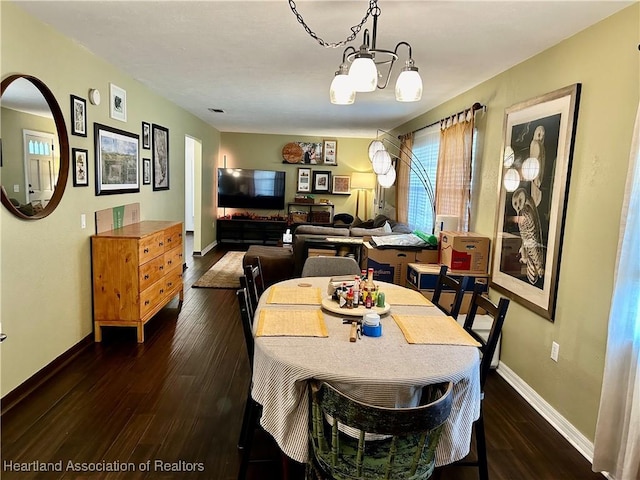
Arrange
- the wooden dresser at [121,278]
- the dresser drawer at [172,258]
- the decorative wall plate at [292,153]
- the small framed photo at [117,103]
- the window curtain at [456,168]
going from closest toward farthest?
the wooden dresser at [121,278] < the small framed photo at [117,103] < the window curtain at [456,168] < the dresser drawer at [172,258] < the decorative wall plate at [292,153]

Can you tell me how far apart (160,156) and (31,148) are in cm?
245

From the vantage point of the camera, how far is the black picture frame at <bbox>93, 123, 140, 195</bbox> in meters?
3.54

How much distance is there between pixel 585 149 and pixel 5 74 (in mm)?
3352

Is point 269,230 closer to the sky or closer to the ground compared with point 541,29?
closer to the ground

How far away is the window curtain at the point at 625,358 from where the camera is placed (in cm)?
191

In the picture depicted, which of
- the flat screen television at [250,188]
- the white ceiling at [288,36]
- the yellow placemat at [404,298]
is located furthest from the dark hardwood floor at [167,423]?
the flat screen television at [250,188]

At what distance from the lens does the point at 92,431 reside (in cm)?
234

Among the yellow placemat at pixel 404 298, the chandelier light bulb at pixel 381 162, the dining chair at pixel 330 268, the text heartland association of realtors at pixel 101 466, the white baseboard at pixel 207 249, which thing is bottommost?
the text heartland association of realtors at pixel 101 466

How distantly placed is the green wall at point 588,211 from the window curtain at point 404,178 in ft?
10.8

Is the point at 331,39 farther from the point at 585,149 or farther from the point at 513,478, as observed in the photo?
the point at 513,478

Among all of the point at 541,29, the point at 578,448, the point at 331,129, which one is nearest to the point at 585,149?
the point at 541,29

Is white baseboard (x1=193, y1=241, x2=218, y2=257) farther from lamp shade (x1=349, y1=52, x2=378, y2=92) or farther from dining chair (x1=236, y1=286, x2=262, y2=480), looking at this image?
lamp shade (x1=349, y1=52, x2=378, y2=92)

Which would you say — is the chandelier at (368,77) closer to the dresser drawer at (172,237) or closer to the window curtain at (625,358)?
the window curtain at (625,358)

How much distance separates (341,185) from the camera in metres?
8.97
